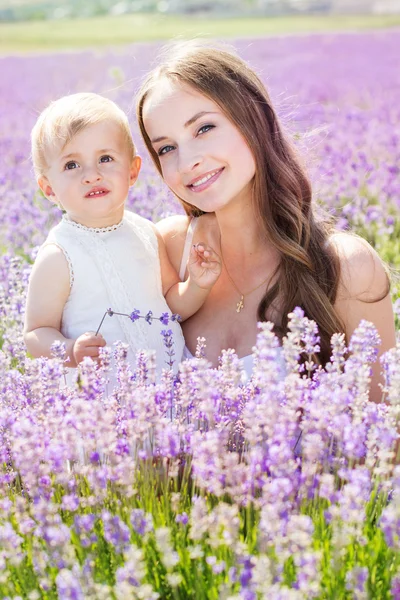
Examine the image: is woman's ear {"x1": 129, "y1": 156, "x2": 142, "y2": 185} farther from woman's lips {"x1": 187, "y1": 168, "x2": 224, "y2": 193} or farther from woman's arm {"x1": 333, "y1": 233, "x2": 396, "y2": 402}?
woman's arm {"x1": 333, "y1": 233, "x2": 396, "y2": 402}

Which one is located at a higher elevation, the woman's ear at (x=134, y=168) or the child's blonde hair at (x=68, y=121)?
the child's blonde hair at (x=68, y=121)

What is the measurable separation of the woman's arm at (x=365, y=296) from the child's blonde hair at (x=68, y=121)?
0.99m

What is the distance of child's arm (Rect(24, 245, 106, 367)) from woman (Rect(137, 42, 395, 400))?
56 cm

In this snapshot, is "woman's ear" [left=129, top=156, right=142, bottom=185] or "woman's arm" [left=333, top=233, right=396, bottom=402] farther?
"woman's ear" [left=129, top=156, right=142, bottom=185]

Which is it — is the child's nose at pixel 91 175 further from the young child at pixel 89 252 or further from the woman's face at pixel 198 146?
the woman's face at pixel 198 146

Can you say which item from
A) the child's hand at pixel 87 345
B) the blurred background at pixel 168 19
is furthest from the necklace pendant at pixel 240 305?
the blurred background at pixel 168 19

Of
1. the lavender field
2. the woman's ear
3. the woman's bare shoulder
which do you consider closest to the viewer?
the lavender field

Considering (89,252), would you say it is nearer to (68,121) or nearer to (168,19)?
(68,121)

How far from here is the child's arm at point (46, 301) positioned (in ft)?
10.3

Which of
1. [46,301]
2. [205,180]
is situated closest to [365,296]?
[205,180]

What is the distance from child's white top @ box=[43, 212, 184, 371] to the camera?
324 cm

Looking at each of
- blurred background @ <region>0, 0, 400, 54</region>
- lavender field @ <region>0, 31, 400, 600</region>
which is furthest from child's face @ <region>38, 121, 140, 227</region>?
blurred background @ <region>0, 0, 400, 54</region>

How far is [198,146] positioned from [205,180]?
0.44ft

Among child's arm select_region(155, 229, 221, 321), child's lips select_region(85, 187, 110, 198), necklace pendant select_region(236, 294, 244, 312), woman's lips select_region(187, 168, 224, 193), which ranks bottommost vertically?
necklace pendant select_region(236, 294, 244, 312)
